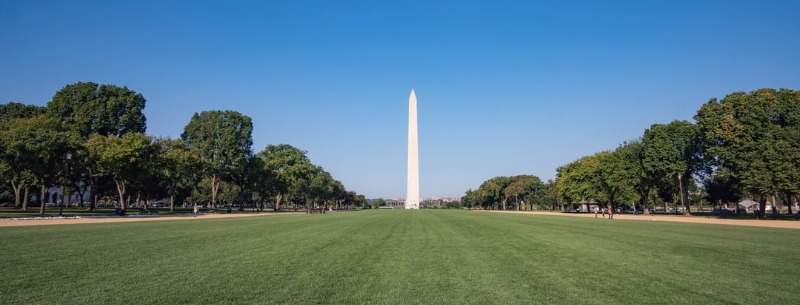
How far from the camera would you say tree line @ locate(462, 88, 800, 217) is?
143 feet

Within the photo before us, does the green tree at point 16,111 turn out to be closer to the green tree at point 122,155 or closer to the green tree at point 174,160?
the green tree at point 122,155

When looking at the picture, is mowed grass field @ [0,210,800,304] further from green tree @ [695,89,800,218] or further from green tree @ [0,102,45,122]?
green tree @ [0,102,45,122]

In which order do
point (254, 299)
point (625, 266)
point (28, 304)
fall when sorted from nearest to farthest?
point (28, 304)
point (254, 299)
point (625, 266)

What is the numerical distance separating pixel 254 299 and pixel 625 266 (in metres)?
9.44

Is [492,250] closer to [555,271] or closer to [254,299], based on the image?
[555,271]

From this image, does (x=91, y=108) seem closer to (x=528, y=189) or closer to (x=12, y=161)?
(x=12, y=161)

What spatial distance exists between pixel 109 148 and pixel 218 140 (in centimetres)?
2125

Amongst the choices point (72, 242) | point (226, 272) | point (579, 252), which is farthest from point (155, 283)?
point (579, 252)

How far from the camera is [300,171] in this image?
3679 inches

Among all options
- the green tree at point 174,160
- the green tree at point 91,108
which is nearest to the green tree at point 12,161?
the green tree at point 91,108

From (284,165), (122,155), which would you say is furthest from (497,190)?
(122,155)

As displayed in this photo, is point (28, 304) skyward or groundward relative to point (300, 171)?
groundward

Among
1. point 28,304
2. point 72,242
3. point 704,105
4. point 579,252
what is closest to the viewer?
point 28,304

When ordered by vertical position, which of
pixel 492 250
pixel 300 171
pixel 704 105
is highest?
pixel 704 105
